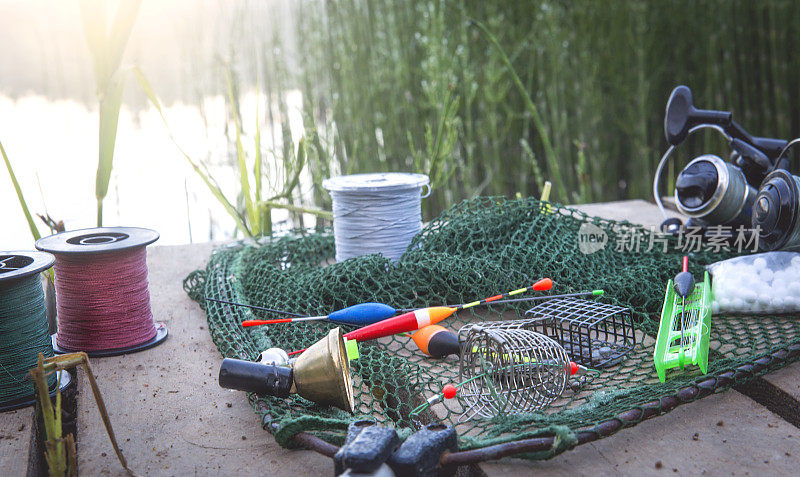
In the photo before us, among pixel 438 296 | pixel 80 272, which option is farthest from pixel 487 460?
pixel 80 272

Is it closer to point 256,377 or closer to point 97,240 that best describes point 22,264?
point 97,240

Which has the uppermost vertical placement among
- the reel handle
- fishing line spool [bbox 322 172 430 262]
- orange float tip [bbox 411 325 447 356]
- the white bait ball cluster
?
the reel handle

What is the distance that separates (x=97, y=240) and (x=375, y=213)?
0.71 meters

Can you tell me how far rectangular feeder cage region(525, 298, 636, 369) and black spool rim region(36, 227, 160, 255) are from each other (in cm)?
85

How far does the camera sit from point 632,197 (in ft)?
12.7

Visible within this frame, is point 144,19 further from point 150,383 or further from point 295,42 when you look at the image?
point 150,383

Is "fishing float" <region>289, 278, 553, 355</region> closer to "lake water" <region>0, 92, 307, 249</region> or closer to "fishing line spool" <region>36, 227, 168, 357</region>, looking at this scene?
"fishing line spool" <region>36, 227, 168, 357</region>

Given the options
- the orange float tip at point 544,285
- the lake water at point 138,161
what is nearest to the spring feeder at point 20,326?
the orange float tip at point 544,285

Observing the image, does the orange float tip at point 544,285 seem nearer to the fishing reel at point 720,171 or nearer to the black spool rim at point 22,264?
the fishing reel at point 720,171

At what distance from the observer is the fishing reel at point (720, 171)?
1790mm

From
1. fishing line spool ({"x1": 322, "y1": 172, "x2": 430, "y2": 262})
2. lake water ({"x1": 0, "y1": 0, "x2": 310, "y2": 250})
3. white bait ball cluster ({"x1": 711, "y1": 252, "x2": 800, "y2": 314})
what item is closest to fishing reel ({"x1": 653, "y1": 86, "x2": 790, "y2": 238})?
white bait ball cluster ({"x1": 711, "y1": 252, "x2": 800, "y2": 314})

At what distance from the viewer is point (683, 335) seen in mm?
1305

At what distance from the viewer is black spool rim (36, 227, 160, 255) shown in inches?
55.7

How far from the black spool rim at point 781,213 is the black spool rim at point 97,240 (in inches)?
53.4
